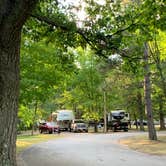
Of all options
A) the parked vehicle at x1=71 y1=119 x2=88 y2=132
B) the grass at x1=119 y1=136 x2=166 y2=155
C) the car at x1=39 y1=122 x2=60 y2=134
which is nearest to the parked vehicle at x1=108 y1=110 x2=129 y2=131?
the parked vehicle at x1=71 y1=119 x2=88 y2=132

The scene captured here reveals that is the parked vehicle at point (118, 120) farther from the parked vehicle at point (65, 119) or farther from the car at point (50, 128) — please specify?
the car at point (50, 128)

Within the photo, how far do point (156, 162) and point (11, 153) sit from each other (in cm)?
1070

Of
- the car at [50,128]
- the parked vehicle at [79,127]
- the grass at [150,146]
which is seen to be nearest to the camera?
the grass at [150,146]

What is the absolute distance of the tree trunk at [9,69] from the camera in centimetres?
533

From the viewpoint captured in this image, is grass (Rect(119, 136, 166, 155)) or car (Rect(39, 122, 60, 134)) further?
car (Rect(39, 122, 60, 134))

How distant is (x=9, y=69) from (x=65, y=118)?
181ft

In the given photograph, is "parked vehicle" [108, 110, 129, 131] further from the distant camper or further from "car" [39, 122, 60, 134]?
"car" [39, 122, 60, 134]

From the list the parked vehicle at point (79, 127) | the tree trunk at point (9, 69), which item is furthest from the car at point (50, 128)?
the tree trunk at point (9, 69)

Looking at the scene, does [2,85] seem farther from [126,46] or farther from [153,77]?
[153,77]

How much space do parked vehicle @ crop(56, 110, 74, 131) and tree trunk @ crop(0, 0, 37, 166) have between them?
54.9 metres

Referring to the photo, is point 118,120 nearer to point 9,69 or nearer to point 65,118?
point 65,118

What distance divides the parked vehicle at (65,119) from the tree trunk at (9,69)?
54926 mm

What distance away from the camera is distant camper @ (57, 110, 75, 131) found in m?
60.4

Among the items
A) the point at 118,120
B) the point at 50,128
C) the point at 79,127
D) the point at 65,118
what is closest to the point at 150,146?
the point at 118,120
